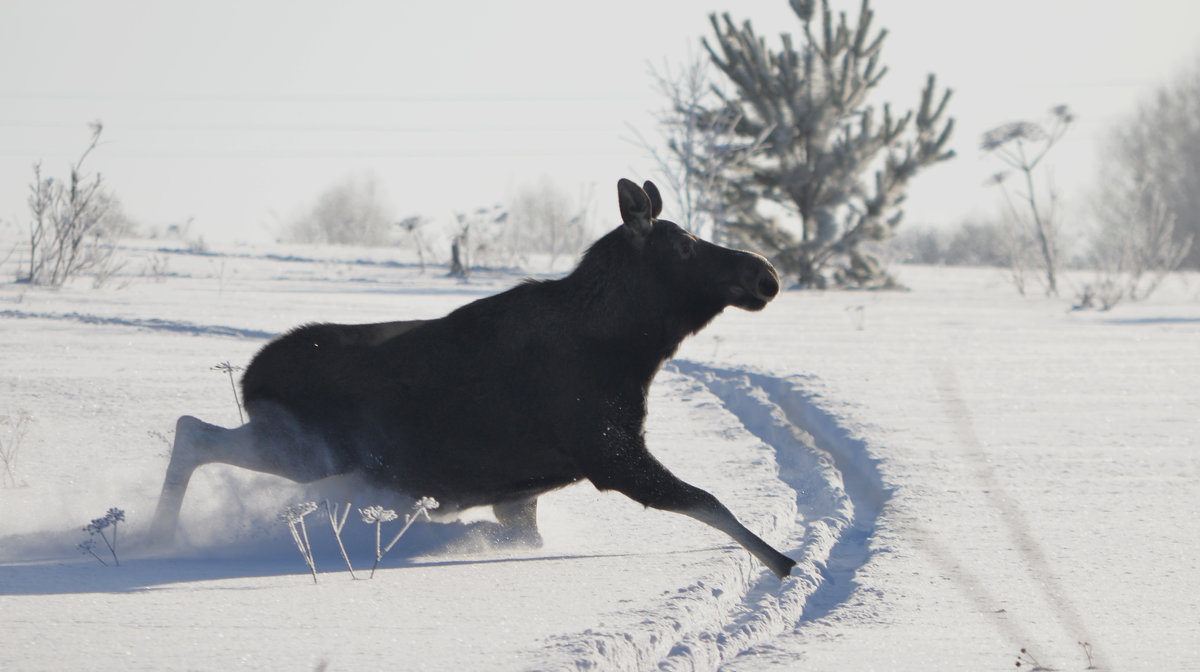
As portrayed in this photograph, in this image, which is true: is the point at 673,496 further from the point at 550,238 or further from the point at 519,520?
the point at 550,238

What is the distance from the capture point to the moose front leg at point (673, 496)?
3316 millimetres

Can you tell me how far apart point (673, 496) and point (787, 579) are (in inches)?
15.6

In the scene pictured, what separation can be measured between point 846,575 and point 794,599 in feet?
1.34

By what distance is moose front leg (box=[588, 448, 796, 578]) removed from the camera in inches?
131

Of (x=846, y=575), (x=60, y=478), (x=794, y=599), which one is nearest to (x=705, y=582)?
(x=794, y=599)

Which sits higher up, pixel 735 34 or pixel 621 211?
pixel 735 34

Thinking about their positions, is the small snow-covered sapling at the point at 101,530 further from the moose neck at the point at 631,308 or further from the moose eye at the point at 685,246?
the moose eye at the point at 685,246

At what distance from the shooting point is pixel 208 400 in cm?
572

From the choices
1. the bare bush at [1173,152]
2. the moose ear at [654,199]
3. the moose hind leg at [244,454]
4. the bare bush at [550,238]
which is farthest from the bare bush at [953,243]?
the moose hind leg at [244,454]

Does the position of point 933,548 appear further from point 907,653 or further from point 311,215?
point 311,215

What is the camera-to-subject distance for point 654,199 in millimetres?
3896

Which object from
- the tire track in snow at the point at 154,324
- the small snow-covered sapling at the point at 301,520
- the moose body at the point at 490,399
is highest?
the moose body at the point at 490,399

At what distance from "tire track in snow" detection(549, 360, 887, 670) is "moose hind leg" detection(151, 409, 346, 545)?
120cm

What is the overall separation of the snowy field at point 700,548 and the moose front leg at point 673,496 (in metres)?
0.10
